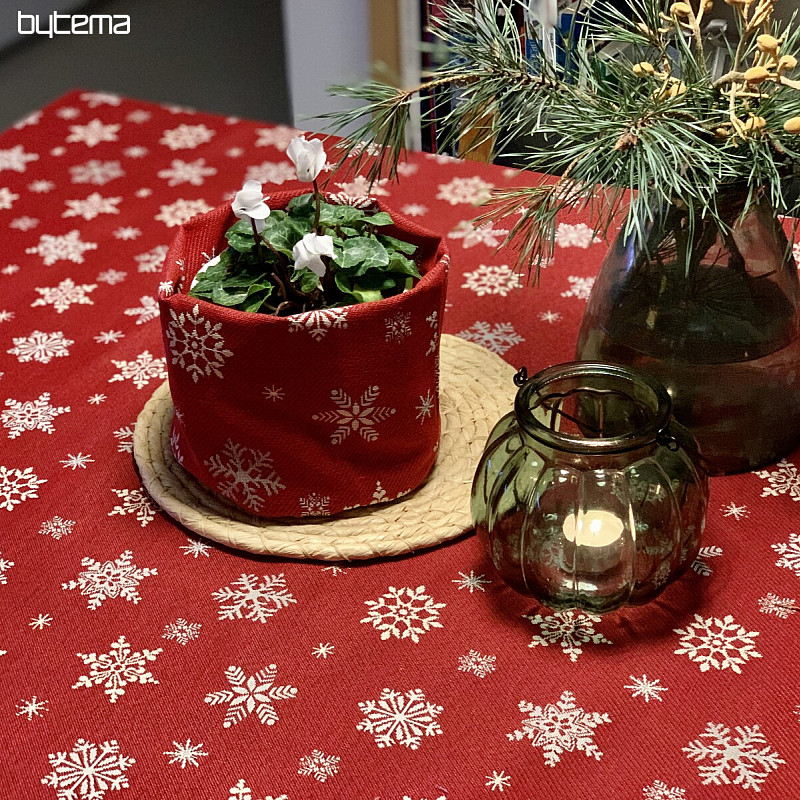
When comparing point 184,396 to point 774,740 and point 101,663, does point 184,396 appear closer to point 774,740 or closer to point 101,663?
point 101,663

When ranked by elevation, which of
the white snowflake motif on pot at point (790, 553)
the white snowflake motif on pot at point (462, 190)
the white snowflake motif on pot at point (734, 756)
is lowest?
the white snowflake motif on pot at point (734, 756)

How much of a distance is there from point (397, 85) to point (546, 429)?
0.91ft

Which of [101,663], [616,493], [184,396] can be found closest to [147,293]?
[184,396]

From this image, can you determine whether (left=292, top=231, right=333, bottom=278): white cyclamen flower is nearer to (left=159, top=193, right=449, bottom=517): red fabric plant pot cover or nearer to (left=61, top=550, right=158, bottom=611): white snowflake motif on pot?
(left=159, top=193, right=449, bottom=517): red fabric plant pot cover

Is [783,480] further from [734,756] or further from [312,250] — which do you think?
[312,250]

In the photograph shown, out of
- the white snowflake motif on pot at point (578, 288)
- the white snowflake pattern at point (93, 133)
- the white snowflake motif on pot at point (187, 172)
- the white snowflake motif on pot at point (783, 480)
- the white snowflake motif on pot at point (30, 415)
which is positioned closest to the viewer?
the white snowflake motif on pot at point (783, 480)

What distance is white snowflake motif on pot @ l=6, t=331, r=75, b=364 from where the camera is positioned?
3.19 ft

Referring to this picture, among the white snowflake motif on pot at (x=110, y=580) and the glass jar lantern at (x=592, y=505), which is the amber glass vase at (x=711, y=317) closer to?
the glass jar lantern at (x=592, y=505)

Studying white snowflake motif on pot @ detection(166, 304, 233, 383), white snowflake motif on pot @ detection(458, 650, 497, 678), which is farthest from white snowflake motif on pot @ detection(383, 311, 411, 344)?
white snowflake motif on pot @ detection(458, 650, 497, 678)

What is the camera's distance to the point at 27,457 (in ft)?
2.79

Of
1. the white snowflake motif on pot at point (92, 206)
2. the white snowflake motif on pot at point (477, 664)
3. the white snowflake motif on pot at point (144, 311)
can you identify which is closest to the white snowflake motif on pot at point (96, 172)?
the white snowflake motif on pot at point (92, 206)

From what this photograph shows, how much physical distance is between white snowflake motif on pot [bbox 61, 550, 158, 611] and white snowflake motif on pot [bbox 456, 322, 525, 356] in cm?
38

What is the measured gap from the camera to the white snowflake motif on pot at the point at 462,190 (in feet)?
3.86

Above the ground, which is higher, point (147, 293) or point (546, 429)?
point (546, 429)
